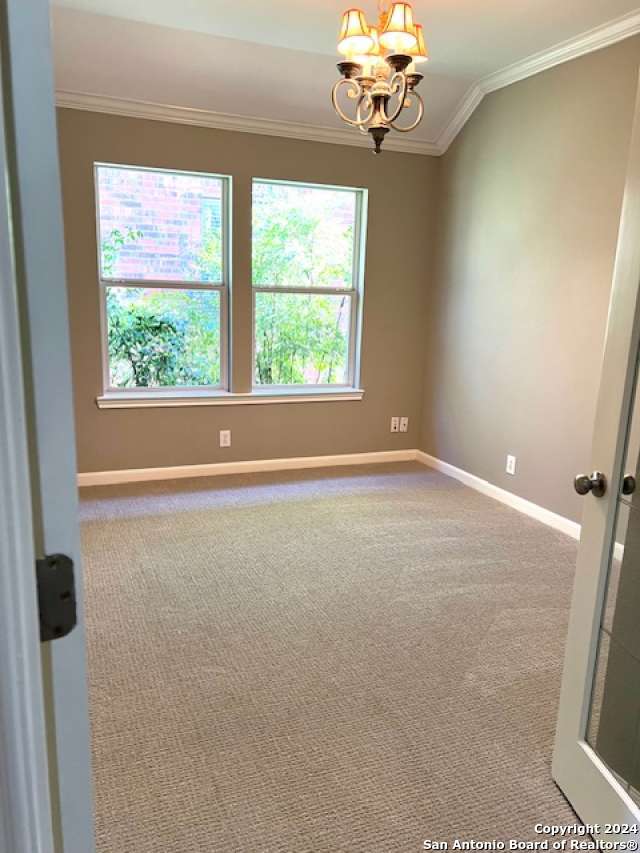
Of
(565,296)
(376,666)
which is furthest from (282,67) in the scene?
(376,666)

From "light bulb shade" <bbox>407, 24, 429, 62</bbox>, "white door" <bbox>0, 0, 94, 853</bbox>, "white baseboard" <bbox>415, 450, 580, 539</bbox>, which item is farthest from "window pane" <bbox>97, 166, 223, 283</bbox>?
"white door" <bbox>0, 0, 94, 853</bbox>

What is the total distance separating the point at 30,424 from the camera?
1.93ft

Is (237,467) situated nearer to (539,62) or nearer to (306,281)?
(306,281)

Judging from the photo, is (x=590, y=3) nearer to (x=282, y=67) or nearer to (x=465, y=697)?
(x=282, y=67)

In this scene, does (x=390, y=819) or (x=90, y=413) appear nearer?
(x=390, y=819)

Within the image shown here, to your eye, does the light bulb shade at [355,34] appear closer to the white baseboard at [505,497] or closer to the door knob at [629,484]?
the door knob at [629,484]

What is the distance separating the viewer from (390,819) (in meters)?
1.60

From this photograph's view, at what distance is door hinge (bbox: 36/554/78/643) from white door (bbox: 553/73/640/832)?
129 cm

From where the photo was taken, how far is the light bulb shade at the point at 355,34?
2.52 m

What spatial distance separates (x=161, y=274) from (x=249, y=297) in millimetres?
638

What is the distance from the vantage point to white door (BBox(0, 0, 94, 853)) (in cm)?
53

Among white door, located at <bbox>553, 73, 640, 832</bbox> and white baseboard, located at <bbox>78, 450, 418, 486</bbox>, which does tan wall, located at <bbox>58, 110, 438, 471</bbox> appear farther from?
white door, located at <bbox>553, 73, 640, 832</bbox>

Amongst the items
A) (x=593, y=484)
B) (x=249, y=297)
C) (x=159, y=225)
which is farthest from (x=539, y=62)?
(x=593, y=484)

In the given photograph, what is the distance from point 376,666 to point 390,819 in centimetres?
67
